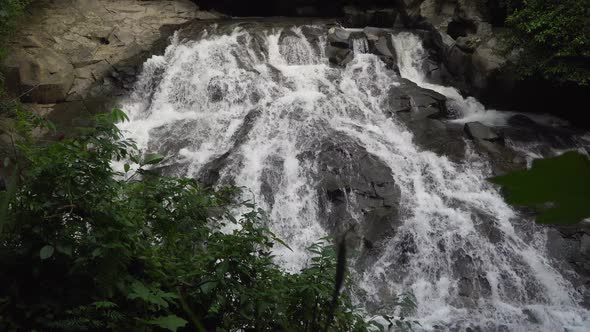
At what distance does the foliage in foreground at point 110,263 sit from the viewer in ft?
7.18

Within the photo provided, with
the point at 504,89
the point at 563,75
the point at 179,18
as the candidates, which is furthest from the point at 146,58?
the point at 563,75

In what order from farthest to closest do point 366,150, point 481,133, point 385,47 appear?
point 385,47, point 481,133, point 366,150

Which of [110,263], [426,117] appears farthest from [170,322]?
[426,117]

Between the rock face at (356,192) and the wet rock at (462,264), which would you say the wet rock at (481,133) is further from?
the wet rock at (462,264)

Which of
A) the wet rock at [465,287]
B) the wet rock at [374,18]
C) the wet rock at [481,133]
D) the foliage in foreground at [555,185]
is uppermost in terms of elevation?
the wet rock at [374,18]

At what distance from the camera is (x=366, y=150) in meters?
9.05

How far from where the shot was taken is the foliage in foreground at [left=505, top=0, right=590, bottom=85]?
9.25 metres

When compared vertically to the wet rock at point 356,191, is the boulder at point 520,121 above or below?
above

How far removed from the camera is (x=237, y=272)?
2.66 metres

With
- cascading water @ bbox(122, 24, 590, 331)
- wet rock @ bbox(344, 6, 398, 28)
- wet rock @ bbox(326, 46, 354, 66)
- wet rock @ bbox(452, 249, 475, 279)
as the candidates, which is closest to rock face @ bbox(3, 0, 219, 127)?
cascading water @ bbox(122, 24, 590, 331)

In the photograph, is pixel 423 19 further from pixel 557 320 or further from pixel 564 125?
pixel 557 320

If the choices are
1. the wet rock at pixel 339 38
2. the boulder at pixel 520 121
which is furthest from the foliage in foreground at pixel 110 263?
the wet rock at pixel 339 38

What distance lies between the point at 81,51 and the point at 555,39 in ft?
39.3

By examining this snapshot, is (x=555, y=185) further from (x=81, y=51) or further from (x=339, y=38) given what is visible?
(x=81, y=51)
